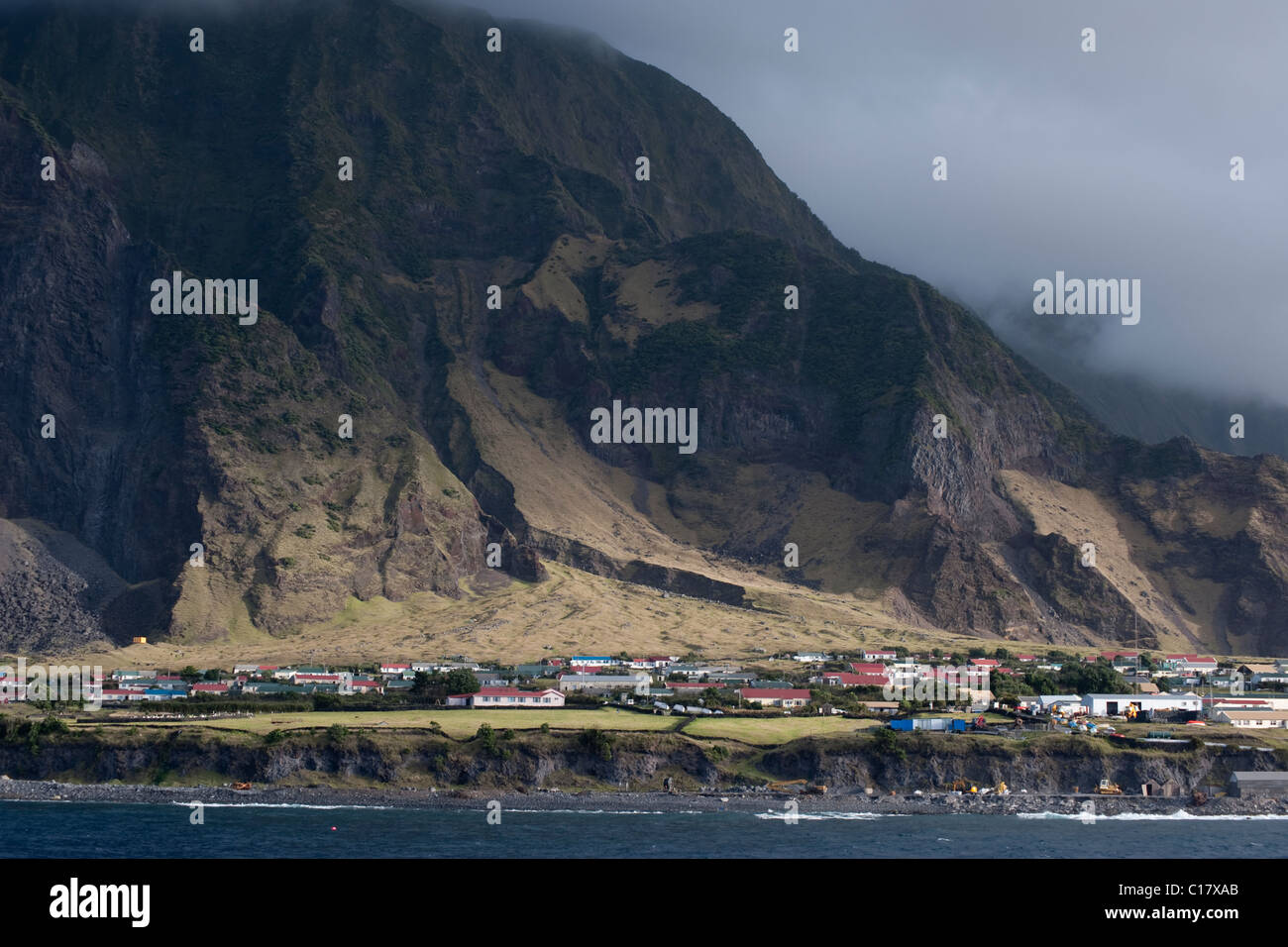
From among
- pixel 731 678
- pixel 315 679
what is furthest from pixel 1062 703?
pixel 315 679

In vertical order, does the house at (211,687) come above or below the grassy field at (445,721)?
above

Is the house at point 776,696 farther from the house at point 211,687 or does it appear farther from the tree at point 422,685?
the house at point 211,687

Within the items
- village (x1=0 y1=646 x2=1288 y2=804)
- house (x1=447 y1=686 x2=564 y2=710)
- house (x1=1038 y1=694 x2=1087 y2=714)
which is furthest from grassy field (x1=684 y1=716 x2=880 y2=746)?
house (x1=1038 y1=694 x2=1087 y2=714)

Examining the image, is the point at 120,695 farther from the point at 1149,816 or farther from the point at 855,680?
the point at 1149,816

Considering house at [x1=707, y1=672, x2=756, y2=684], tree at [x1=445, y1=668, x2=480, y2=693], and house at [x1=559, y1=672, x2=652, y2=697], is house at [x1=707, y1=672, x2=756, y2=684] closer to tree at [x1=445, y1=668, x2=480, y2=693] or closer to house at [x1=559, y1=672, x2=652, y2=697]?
house at [x1=559, y1=672, x2=652, y2=697]

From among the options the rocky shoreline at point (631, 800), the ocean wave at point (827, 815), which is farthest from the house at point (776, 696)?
the ocean wave at point (827, 815)
